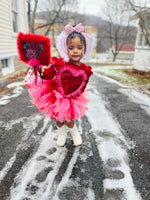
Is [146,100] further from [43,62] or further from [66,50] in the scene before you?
[43,62]

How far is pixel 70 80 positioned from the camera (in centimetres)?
207

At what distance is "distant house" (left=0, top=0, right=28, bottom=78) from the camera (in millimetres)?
6781

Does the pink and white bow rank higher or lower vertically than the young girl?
higher

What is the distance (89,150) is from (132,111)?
82.1 inches

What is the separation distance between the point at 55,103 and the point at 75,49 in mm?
779

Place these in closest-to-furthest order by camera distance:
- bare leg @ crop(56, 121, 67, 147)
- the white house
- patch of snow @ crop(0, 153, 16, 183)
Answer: patch of snow @ crop(0, 153, 16, 183) → bare leg @ crop(56, 121, 67, 147) → the white house

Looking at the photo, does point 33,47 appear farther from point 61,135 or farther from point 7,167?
point 7,167

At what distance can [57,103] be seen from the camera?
6.70 feet

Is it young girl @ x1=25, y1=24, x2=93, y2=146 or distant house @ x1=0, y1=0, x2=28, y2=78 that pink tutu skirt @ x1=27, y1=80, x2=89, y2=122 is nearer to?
young girl @ x1=25, y1=24, x2=93, y2=146

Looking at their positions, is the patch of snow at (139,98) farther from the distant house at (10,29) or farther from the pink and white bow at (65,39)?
the distant house at (10,29)

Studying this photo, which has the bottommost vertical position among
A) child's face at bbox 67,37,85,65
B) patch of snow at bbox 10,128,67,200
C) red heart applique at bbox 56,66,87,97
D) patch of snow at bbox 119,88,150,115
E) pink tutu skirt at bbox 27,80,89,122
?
patch of snow at bbox 10,128,67,200

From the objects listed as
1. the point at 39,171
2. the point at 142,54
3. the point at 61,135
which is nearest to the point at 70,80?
the point at 61,135

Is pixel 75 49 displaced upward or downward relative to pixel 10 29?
downward

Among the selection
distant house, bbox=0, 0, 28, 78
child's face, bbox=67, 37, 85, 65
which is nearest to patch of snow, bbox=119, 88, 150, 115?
child's face, bbox=67, 37, 85, 65
